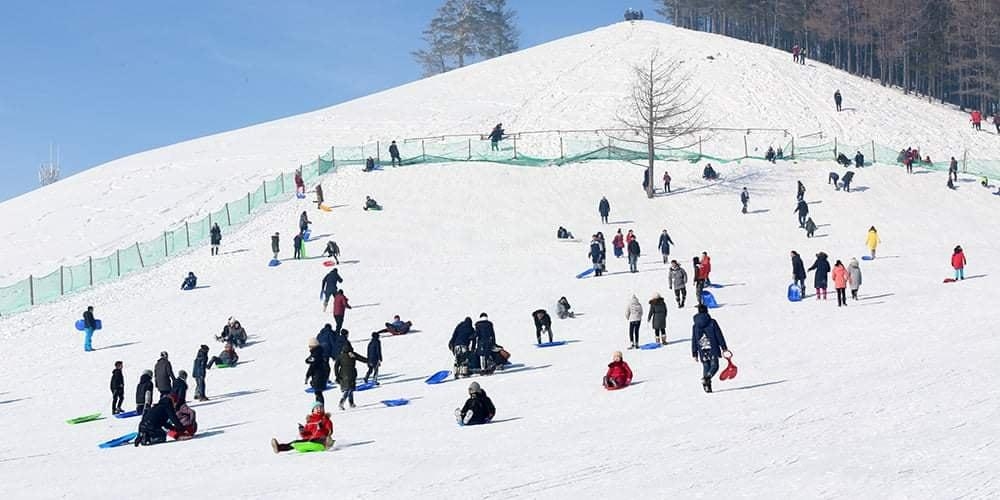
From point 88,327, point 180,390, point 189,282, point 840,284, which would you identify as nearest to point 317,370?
point 180,390

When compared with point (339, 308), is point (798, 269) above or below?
above

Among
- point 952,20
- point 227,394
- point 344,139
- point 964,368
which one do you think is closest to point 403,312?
point 227,394

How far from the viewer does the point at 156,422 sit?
56.1 ft

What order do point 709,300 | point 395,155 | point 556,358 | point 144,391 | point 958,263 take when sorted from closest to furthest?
1. point 144,391
2. point 556,358
3. point 709,300
4. point 958,263
5. point 395,155

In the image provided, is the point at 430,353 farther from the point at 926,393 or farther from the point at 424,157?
the point at 424,157

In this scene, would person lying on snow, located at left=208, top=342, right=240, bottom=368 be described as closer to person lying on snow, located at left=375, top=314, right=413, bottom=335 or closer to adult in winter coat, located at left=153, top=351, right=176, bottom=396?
person lying on snow, located at left=375, top=314, right=413, bottom=335

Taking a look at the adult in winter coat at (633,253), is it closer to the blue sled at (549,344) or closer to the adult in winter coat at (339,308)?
the blue sled at (549,344)

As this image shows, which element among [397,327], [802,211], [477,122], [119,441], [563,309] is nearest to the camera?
[119,441]

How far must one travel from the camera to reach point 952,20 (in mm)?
80375

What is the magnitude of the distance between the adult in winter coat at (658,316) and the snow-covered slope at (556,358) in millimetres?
444

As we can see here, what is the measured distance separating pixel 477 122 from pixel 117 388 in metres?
50.7

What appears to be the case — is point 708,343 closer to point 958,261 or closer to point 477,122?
point 958,261

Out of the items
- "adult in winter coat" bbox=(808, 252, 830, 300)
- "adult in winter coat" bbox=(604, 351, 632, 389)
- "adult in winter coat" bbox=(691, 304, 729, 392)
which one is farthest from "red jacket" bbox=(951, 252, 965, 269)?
"adult in winter coat" bbox=(691, 304, 729, 392)

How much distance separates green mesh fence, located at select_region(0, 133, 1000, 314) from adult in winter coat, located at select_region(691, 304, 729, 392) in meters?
27.1
